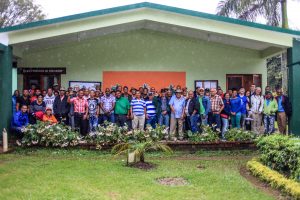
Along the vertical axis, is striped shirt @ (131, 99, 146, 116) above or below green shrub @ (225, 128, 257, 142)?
above

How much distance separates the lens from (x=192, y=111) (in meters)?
12.3

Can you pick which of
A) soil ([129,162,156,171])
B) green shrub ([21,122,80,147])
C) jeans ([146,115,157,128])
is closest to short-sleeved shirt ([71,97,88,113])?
green shrub ([21,122,80,147])

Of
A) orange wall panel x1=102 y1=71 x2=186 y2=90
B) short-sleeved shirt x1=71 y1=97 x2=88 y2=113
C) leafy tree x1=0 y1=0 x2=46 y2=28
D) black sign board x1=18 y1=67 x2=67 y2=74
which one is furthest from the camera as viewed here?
leafy tree x1=0 y1=0 x2=46 y2=28

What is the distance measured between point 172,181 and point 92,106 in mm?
5336

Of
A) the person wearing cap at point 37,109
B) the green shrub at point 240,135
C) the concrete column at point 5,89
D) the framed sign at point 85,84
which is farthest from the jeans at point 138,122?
the concrete column at point 5,89

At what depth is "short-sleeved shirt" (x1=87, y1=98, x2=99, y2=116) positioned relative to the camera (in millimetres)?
12344

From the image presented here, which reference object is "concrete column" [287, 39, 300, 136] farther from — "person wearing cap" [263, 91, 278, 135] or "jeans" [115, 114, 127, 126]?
"jeans" [115, 114, 127, 126]

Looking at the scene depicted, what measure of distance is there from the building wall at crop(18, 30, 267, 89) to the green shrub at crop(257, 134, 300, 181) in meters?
7.08

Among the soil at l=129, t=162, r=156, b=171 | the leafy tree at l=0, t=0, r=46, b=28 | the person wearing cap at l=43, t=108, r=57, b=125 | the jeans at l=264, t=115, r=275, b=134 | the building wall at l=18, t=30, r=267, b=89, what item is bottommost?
the soil at l=129, t=162, r=156, b=171

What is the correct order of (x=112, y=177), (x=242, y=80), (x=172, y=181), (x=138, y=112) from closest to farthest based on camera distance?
(x=172, y=181) < (x=112, y=177) < (x=138, y=112) < (x=242, y=80)

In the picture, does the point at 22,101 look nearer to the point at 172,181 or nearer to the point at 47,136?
the point at 47,136

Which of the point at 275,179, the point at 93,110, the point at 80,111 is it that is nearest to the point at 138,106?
the point at 93,110

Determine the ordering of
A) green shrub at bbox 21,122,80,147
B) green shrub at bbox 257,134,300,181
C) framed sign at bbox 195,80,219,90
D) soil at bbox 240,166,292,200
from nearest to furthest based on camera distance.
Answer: soil at bbox 240,166,292,200
green shrub at bbox 257,134,300,181
green shrub at bbox 21,122,80,147
framed sign at bbox 195,80,219,90

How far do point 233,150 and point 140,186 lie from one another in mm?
4976
